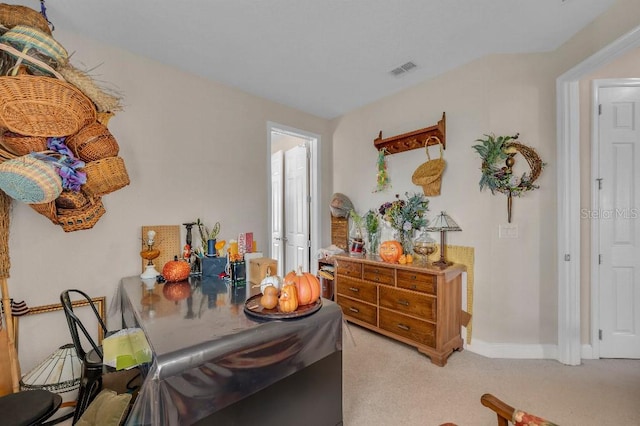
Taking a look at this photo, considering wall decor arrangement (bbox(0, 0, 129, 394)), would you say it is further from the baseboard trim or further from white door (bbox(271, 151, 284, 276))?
the baseboard trim

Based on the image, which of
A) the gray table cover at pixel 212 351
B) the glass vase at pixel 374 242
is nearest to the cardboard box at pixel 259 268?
the gray table cover at pixel 212 351

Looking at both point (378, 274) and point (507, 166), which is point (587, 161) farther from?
point (378, 274)

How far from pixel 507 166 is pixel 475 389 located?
1927 millimetres

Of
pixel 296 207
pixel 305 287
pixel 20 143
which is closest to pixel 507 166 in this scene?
pixel 305 287

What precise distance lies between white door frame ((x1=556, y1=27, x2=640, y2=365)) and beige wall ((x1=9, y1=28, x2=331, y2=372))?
9.65 feet

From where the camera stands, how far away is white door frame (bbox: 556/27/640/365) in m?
2.45

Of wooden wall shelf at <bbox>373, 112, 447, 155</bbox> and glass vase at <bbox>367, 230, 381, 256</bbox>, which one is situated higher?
wooden wall shelf at <bbox>373, 112, 447, 155</bbox>

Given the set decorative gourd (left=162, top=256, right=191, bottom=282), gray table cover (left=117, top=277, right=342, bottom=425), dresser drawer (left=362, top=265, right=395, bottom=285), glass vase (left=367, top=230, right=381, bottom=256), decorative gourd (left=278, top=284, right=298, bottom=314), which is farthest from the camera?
glass vase (left=367, top=230, right=381, bottom=256)

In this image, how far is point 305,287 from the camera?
145 cm

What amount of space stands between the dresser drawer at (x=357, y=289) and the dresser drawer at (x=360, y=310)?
0.22 ft

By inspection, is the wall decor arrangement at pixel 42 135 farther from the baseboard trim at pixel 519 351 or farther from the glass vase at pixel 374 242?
the baseboard trim at pixel 519 351

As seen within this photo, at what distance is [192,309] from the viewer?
1531 millimetres

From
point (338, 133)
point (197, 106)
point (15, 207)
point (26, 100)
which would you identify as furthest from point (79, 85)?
point (338, 133)

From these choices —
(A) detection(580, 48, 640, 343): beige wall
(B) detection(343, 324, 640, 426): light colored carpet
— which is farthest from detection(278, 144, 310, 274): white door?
(A) detection(580, 48, 640, 343): beige wall
